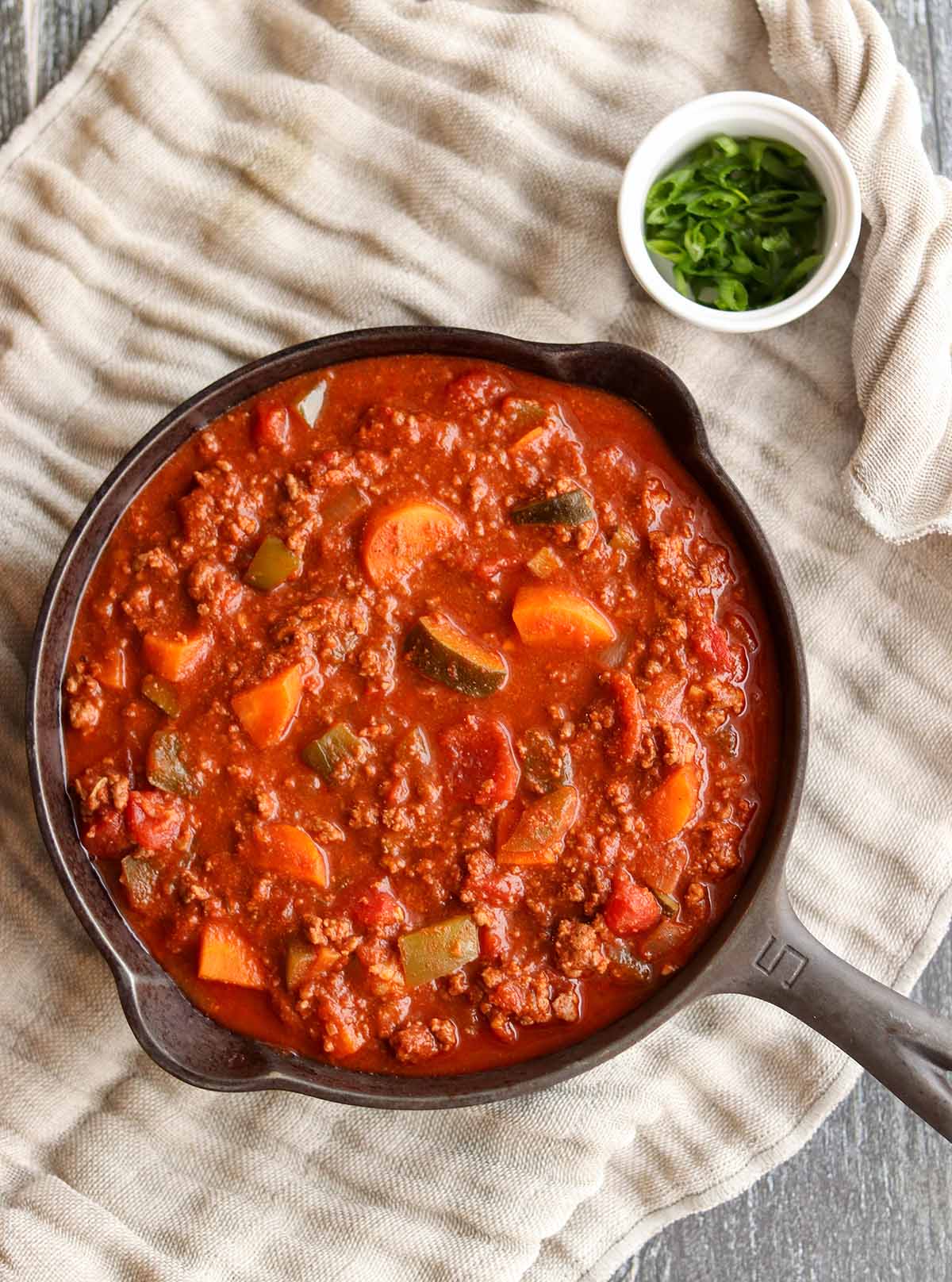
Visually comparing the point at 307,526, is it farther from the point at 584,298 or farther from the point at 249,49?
the point at 249,49

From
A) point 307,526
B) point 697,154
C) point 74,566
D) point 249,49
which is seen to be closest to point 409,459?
point 307,526

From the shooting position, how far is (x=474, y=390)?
3.79 meters

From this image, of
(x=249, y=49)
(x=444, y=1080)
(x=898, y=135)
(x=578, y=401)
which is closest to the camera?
(x=444, y=1080)

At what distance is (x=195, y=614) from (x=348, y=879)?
908 mm

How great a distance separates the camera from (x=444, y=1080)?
3.59 m

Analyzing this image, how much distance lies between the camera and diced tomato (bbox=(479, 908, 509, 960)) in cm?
362

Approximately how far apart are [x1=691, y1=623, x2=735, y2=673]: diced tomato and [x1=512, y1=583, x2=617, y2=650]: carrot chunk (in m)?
0.28

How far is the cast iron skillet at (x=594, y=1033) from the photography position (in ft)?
11.4

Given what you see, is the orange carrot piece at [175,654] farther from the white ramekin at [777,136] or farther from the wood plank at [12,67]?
the wood plank at [12,67]

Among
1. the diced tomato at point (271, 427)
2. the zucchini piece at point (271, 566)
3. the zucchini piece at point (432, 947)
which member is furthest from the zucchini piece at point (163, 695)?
the zucchini piece at point (432, 947)

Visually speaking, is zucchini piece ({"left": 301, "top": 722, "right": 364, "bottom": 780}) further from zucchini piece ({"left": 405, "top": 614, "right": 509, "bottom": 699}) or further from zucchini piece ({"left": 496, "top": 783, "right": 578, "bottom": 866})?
zucchini piece ({"left": 496, "top": 783, "right": 578, "bottom": 866})

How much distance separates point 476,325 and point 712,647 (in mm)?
1429

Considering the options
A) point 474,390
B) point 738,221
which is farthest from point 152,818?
point 738,221

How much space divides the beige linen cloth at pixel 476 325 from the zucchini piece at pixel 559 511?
2.69 feet
